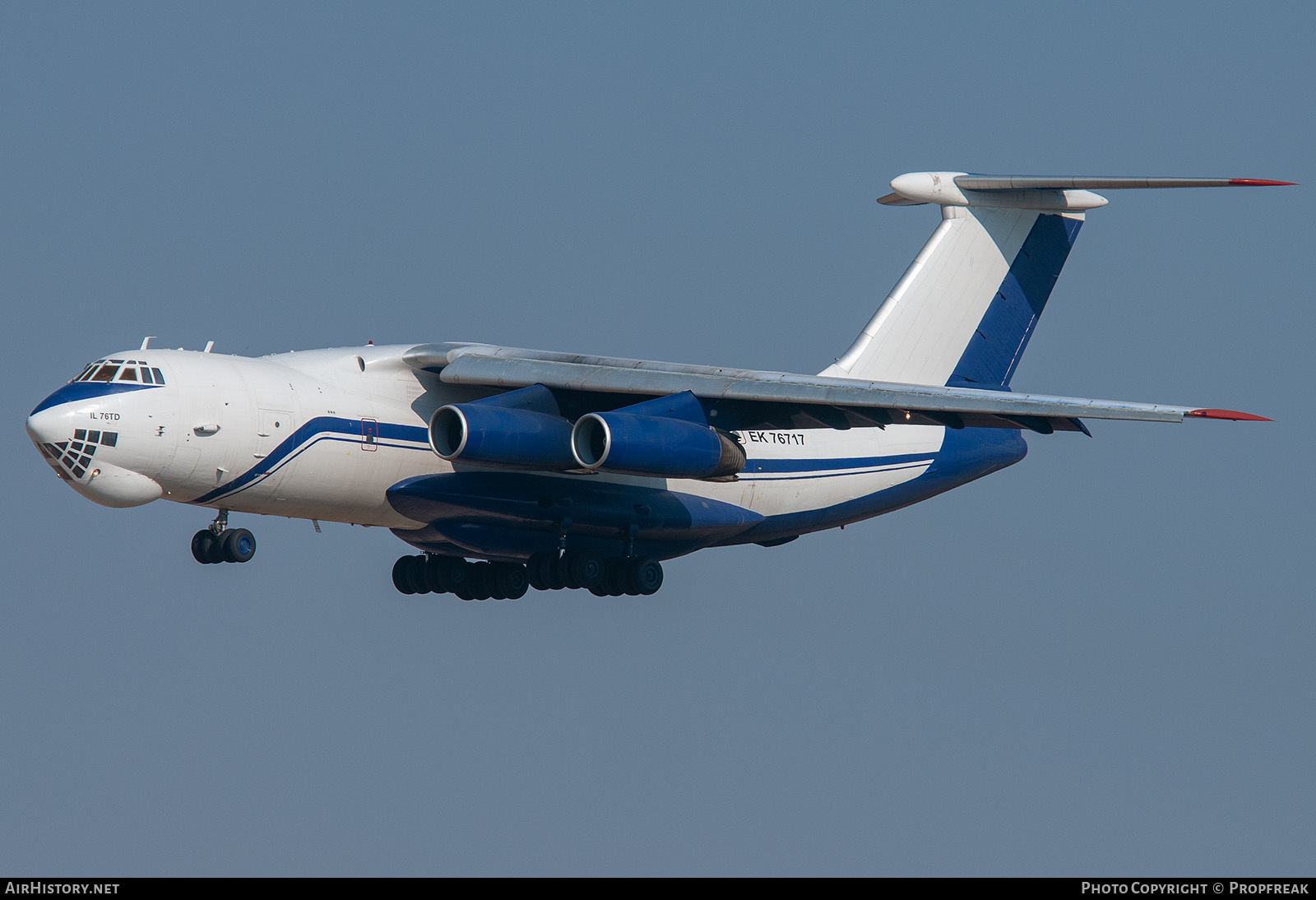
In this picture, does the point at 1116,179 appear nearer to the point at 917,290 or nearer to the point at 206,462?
the point at 917,290

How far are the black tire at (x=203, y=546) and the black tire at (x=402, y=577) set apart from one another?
2.53 meters

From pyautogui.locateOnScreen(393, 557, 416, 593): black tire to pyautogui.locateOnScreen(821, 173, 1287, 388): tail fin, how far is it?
13.3ft

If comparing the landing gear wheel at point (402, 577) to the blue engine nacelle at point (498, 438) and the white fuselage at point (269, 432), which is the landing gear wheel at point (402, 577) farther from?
the blue engine nacelle at point (498, 438)

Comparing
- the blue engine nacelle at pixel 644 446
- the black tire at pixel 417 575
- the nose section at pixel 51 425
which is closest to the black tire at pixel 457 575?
the black tire at pixel 417 575

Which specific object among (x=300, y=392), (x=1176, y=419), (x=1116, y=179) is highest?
(x=1116, y=179)

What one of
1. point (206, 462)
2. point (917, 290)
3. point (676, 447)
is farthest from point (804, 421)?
point (206, 462)

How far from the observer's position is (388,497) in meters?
13.7

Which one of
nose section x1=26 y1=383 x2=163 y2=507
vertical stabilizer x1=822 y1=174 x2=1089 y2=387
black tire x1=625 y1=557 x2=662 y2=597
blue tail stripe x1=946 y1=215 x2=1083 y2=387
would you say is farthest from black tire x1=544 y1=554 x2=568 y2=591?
blue tail stripe x1=946 y1=215 x2=1083 y2=387

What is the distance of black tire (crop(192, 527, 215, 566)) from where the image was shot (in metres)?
13.3

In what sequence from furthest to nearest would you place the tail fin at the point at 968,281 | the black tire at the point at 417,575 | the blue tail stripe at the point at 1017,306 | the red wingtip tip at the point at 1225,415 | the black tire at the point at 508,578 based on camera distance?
the blue tail stripe at the point at 1017,306 < the tail fin at the point at 968,281 < the black tire at the point at 417,575 < the black tire at the point at 508,578 < the red wingtip tip at the point at 1225,415

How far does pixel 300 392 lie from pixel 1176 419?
6138 millimetres

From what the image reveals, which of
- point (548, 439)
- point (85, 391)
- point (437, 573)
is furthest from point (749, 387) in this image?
point (85, 391)

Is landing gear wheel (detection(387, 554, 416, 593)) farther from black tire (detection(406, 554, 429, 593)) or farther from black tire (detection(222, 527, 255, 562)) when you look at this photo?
black tire (detection(222, 527, 255, 562))

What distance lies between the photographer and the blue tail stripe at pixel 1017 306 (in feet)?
54.8
